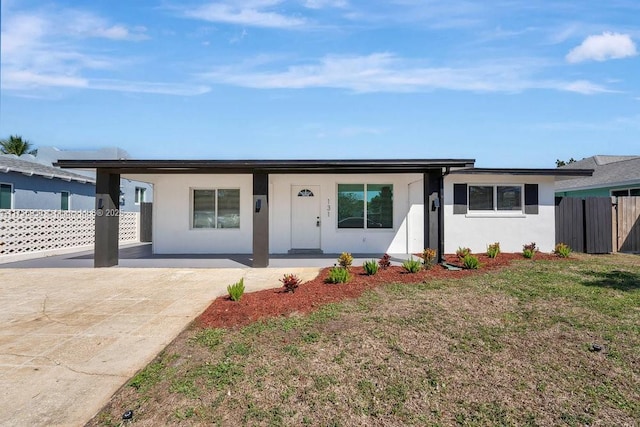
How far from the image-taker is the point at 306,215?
38.4 feet

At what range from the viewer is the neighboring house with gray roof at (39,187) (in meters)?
13.5

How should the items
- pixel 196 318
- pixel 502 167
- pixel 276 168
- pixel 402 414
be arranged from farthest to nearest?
pixel 502 167
pixel 276 168
pixel 196 318
pixel 402 414

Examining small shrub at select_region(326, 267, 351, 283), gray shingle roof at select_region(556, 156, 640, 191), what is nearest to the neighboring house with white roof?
small shrub at select_region(326, 267, 351, 283)

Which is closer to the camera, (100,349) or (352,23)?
(100,349)

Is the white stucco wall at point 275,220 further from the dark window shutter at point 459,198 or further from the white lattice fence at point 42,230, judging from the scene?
the white lattice fence at point 42,230

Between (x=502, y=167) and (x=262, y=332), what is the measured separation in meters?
9.86

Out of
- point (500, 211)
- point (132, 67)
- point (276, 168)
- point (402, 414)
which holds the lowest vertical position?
point (402, 414)

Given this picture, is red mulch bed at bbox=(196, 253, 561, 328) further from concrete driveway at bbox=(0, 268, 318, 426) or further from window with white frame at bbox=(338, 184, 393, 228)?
window with white frame at bbox=(338, 184, 393, 228)

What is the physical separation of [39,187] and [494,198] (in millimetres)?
18088

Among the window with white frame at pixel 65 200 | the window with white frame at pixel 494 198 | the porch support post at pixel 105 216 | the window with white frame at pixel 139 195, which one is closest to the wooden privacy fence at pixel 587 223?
the window with white frame at pixel 494 198

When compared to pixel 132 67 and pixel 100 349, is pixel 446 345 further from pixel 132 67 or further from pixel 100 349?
pixel 132 67

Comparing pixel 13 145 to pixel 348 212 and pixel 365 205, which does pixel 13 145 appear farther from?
pixel 365 205

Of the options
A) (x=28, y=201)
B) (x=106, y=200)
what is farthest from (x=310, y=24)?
(x=28, y=201)

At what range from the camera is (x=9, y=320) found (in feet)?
16.5
